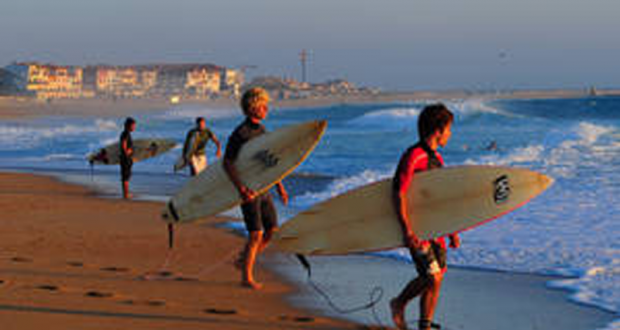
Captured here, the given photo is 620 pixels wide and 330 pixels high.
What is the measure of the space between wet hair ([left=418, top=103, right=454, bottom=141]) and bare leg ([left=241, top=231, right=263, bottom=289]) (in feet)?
5.89

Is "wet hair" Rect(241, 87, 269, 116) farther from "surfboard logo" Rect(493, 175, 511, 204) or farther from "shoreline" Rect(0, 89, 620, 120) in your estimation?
"shoreline" Rect(0, 89, 620, 120)

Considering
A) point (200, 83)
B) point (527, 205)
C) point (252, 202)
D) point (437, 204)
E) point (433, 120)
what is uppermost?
point (200, 83)

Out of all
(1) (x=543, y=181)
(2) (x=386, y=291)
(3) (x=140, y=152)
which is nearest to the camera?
(1) (x=543, y=181)

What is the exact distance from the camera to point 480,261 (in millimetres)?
6457

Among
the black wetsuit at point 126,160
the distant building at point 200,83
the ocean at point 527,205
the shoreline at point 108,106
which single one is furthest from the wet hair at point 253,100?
the distant building at point 200,83

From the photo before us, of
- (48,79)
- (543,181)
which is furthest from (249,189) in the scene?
(48,79)

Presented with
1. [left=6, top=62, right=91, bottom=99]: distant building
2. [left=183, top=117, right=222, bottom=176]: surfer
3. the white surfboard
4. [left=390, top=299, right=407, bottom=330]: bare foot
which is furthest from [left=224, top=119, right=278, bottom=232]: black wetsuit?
[left=6, top=62, right=91, bottom=99]: distant building

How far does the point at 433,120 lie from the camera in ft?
12.0

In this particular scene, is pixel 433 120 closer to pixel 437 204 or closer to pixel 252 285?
pixel 437 204

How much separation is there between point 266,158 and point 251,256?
66 cm

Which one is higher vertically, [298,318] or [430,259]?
[430,259]

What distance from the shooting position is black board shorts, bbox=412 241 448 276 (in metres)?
3.74

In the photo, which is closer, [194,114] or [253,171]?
[253,171]

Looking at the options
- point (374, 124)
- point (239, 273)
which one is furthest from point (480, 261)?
point (374, 124)
